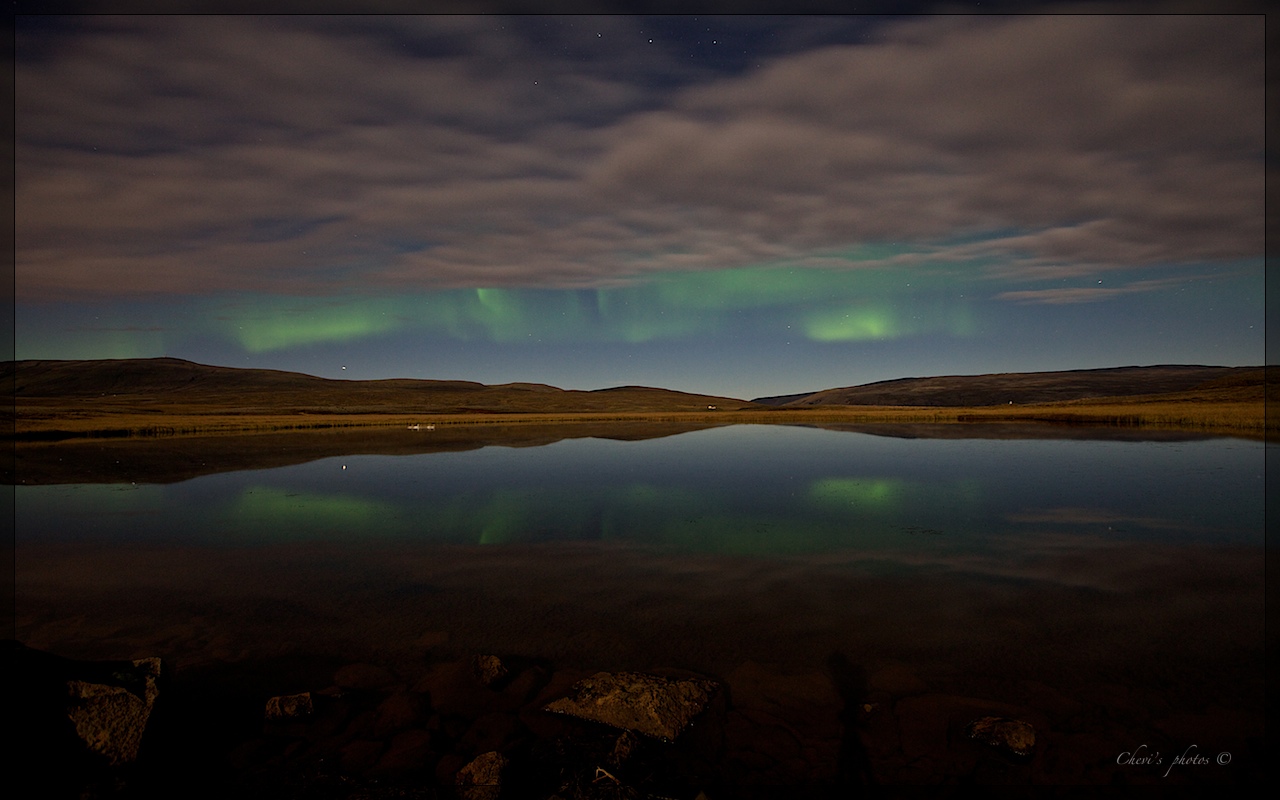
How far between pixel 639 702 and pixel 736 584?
5098mm

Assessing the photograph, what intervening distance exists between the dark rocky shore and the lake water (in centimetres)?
18

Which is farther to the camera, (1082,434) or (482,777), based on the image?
(1082,434)

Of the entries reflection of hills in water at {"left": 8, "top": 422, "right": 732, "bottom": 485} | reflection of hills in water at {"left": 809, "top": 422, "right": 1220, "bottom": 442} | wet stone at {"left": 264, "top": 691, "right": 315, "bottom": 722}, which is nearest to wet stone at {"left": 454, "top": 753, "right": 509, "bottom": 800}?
wet stone at {"left": 264, "top": 691, "right": 315, "bottom": 722}

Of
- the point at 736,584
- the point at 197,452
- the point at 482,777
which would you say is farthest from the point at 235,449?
the point at 482,777

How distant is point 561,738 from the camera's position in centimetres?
646

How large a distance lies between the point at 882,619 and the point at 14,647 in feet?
37.0

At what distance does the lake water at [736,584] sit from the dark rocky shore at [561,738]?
0.58ft

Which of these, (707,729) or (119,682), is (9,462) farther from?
(707,729)

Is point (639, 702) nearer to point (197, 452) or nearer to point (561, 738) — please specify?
point (561, 738)

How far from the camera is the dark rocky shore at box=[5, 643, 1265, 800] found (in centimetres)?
578

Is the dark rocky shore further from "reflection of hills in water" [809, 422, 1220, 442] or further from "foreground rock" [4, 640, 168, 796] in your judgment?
"reflection of hills in water" [809, 422, 1220, 442]

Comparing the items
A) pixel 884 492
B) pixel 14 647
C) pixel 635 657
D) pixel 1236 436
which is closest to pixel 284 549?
pixel 14 647

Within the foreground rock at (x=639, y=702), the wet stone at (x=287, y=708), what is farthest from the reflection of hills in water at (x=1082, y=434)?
the wet stone at (x=287, y=708)

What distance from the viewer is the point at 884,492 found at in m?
21.5
